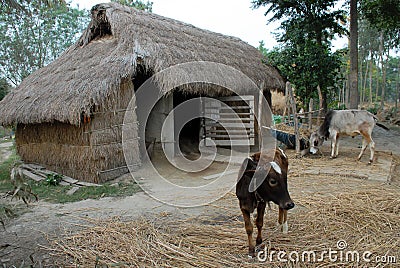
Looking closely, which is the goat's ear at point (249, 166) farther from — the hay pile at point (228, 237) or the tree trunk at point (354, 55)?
the tree trunk at point (354, 55)

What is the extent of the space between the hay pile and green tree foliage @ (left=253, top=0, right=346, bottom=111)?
20.0ft

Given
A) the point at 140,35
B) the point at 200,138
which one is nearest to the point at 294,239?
the point at 140,35

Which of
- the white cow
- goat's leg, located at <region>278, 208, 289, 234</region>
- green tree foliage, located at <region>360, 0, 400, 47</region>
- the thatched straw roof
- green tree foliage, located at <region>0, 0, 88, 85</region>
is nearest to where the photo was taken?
goat's leg, located at <region>278, 208, 289, 234</region>

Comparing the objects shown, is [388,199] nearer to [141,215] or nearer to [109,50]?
[141,215]

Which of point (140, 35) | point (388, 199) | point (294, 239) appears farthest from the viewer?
point (140, 35)

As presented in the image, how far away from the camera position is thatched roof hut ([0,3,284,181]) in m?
6.61

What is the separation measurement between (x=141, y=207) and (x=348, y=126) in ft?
16.8

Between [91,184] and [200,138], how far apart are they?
413cm

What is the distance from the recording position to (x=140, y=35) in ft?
25.0

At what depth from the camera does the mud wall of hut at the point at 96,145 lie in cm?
662

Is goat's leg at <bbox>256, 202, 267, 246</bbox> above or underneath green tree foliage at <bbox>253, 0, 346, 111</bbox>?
underneath

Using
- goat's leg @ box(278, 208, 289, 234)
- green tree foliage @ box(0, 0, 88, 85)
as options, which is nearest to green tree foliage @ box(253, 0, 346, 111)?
goat's leg @ box(278, 208, 289, 234)

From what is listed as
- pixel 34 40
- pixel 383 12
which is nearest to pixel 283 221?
pixel 383 12

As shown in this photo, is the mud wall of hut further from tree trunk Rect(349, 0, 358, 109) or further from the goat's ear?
tree trunk Rect(349, 0, 358, 109)
